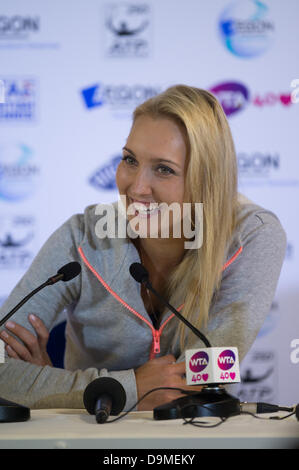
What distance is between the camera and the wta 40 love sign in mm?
989

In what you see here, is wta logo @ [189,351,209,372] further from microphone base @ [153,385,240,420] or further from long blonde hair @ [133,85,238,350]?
long blonde hair @ [133,85,238,350]

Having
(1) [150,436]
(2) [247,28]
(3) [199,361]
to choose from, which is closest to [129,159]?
(3) [199,361]

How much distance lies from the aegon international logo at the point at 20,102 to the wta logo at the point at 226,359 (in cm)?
209

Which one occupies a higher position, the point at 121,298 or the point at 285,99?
the point at 285,99

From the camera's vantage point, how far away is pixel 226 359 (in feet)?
3.29

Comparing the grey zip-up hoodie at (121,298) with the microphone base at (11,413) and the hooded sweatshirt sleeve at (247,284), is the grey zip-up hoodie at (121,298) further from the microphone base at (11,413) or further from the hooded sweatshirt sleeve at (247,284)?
the microphone base at (11,413)

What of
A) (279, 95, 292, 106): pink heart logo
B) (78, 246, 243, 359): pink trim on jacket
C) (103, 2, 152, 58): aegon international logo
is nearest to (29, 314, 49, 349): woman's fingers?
(78, 246, 243, 359): pink trim on jacket

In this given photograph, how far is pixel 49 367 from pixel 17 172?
166cm

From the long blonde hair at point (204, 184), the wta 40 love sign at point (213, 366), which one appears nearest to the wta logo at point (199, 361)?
the wta 40 love sign at point (213, 366)

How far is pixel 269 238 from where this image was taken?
4.97 ft

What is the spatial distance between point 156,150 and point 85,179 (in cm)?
138

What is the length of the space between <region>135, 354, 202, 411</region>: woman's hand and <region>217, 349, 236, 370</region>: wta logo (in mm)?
239

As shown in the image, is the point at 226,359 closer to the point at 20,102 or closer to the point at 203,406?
the point at 203,406

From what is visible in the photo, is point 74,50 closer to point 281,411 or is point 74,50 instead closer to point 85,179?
point 85,179
